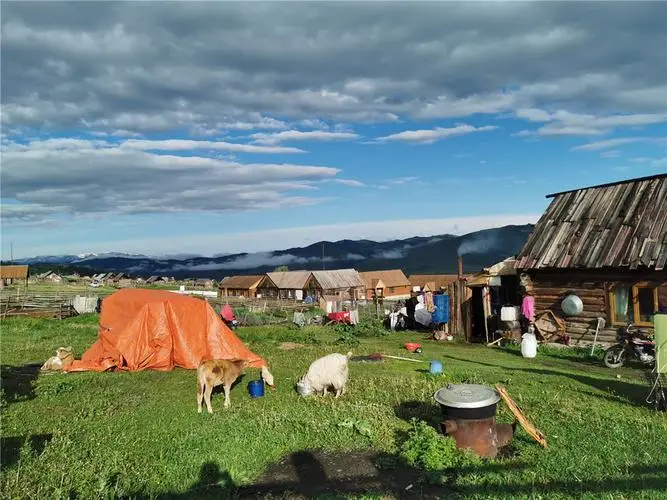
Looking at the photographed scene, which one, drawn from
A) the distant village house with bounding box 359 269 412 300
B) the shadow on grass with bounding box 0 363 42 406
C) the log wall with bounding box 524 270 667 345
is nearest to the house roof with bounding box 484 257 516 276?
the log wall with bounding box 524 270 667 345

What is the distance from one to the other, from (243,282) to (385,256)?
99.6 metres

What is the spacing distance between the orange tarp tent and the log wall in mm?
11991

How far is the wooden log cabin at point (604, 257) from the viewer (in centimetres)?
1808

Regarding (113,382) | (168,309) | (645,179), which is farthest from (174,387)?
(645,179)

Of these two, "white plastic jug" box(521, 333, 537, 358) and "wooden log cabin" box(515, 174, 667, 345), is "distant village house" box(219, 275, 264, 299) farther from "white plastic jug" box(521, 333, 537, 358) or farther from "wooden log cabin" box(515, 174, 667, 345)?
"white plastic jug" box(521, 333, 537, 358)

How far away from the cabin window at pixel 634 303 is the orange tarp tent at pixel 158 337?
1321 centimetres

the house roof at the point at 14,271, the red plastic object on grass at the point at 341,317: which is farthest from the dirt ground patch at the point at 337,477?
the house roof at the point at 14,271

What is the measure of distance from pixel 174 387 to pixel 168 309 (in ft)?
13.2

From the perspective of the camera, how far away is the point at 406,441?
8500 millimetres

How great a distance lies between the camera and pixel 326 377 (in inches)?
477

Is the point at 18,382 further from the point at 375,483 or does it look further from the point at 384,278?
the point at 384,278

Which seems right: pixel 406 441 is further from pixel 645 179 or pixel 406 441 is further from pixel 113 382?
pixel 645 179

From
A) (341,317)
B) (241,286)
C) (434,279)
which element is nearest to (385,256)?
Result: (434,279)

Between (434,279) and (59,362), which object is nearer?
(59,362)
